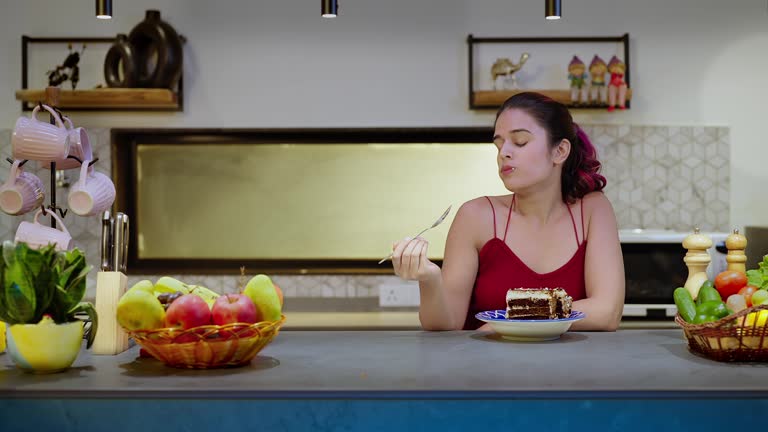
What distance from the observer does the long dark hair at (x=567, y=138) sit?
8.00 ft

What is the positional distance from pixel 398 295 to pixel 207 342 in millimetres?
2714

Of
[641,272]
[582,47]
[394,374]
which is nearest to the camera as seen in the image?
[394,374]

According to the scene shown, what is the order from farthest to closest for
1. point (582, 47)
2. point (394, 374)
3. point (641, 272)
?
point (582, 47)
point (641, 272)
point (394, 374)

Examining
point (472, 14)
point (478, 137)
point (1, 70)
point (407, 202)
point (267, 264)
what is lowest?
point (267, 264)

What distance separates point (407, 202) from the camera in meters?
4.41

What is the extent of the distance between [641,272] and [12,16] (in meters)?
3.27

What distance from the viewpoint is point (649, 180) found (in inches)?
167

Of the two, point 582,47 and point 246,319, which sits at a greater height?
point 582,47

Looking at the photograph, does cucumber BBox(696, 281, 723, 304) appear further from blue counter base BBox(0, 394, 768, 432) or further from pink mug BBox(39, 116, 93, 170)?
pink mug BBox(39, 116, 93, 170)

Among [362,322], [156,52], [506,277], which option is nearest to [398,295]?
[362,322]

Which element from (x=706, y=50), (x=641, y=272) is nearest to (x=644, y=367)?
(x=641, y=272)

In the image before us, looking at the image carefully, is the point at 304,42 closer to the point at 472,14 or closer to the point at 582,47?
the point at 472,14

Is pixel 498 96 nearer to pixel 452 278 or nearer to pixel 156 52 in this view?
pixel 156 52

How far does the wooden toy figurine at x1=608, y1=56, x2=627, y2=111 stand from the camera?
159 inches
